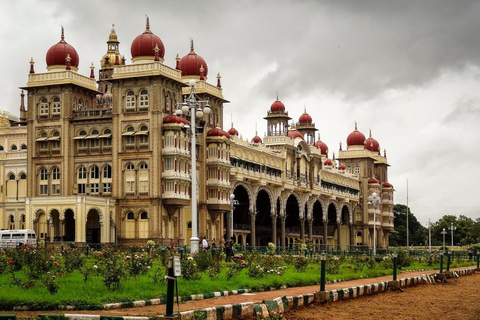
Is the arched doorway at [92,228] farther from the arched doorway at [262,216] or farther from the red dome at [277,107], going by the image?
the red dome at [277,107]

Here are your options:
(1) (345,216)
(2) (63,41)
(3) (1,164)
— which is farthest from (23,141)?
(1) (345,216)

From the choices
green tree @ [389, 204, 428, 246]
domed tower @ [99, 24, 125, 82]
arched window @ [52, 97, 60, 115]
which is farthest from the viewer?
green tree @ [389, 204, 428, 246]

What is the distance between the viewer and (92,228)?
7312 centimetres

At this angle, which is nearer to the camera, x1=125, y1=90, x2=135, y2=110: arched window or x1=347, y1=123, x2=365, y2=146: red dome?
x1=125, y1=90, x2=135, y2=110: arched window

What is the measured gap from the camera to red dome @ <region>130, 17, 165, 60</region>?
73062mm

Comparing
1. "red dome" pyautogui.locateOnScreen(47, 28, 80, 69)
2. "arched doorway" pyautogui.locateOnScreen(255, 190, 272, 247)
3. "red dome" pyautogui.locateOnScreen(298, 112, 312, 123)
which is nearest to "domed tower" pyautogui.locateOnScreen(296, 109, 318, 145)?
"red dome" pyautogui.locateOnScreen(298, 112, 312, 123)

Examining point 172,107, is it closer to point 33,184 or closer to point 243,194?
point 33,184

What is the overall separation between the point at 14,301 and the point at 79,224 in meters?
49.5

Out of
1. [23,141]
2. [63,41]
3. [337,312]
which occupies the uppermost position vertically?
[63,41]

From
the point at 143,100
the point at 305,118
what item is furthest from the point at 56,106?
the point at 305,118

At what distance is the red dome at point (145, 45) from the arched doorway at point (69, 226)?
629 inches

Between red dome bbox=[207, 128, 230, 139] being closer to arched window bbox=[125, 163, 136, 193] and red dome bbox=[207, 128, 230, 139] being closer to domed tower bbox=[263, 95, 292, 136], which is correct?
arched window bbox=[125, 163, 136, 193]

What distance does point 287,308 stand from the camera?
21.4 meters

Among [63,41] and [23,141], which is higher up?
[63,41]
